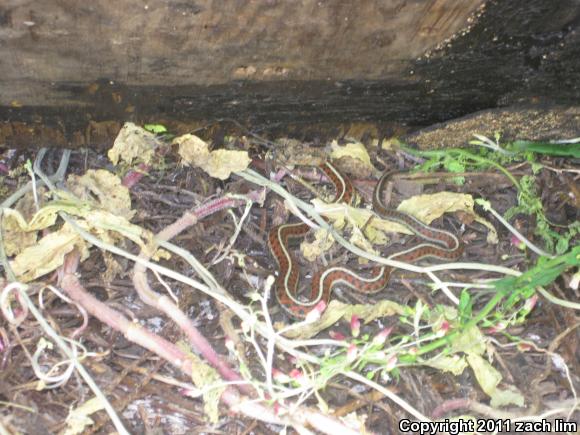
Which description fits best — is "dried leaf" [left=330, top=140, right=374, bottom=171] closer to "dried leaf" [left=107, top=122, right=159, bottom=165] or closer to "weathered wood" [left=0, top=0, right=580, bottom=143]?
"weathered wood" [left=0, top=0, right=580, bottom=143]

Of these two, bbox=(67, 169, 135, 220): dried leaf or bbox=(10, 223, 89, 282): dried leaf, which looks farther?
bbox=(67, 169, 135, 220): dried leaf

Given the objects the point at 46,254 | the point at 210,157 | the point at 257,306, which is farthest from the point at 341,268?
the point at 46,254

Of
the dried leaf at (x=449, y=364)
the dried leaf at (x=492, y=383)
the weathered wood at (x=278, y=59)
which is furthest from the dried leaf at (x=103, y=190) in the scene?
the dried leaf at (x=492, y=383)

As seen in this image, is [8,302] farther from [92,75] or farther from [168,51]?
[168,51]

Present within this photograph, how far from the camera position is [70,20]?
1.78 meters

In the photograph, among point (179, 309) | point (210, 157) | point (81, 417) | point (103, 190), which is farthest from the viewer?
point (210, 157)

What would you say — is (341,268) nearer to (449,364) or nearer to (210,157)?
(449,364)

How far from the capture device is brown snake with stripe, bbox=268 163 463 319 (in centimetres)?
219

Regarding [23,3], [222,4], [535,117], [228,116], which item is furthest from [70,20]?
[535,117]

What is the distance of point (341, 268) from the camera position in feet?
7.40

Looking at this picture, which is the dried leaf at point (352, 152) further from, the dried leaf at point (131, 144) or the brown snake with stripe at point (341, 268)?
the dried leaf at point (131, 144)

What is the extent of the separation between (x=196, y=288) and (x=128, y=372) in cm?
33

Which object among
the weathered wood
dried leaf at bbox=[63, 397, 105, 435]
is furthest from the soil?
the weathered wood

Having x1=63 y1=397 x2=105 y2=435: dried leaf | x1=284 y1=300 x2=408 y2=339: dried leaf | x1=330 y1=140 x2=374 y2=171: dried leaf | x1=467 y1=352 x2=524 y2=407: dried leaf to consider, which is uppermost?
x1=330 y1=140 x2=374 y2=171: dried leaf
